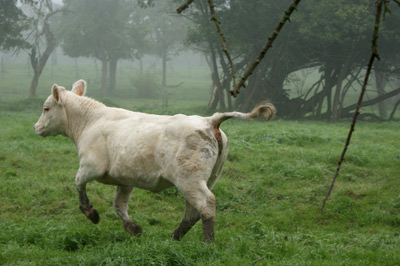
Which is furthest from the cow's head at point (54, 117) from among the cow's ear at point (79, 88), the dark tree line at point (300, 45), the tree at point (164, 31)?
the tree at point (164, 31)

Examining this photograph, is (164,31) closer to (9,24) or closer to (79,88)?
(9,24)

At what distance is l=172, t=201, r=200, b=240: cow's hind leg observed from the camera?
5059 mm

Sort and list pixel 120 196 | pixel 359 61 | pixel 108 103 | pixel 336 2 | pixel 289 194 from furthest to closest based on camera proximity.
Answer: pixel 108 103
pixel 359 61
pixel 336 2
pixel 289 194
pixel 120 196

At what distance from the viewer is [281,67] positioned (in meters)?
22.2

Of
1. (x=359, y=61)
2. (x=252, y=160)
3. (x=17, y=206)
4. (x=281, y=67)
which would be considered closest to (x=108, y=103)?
(x=281, y=67)

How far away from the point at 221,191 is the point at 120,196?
260 cm

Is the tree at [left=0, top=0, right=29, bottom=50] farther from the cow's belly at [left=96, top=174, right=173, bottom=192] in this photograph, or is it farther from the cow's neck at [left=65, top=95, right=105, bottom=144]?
the cow's belly at [left=96, top=174, right=173, bottom=192]

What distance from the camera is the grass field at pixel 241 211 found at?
4680 millimetres

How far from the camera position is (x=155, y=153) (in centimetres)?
491

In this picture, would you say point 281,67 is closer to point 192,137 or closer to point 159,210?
point 159,210

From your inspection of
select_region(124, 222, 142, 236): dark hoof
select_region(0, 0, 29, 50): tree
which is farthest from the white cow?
select_region(0, 0, 29, 50): tree

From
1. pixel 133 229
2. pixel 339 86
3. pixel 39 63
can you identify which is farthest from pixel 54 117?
pixel 39 63

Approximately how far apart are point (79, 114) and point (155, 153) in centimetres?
183

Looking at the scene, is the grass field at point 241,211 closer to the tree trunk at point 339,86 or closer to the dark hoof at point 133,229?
the dark hoof at point 133,229
